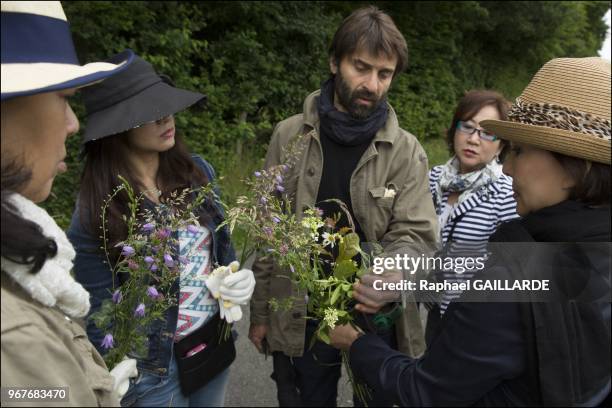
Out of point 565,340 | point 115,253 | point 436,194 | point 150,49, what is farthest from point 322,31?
point 565,340

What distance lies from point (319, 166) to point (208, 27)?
5.15 metres

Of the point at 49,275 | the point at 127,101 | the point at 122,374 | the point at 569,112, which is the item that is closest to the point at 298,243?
the point at 122,374

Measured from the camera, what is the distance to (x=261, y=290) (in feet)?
7.70

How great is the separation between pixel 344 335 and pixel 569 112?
3.37 feet

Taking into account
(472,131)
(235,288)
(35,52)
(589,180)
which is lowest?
(235,288)

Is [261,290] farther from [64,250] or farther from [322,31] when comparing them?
[322,31]

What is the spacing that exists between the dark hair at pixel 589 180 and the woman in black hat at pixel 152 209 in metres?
1.09

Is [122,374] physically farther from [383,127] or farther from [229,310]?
[383,127]

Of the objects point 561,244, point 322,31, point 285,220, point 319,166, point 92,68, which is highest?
point 92,68

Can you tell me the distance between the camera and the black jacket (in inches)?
47.2

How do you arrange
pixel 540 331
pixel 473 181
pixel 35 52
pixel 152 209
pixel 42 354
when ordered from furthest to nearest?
pixel 473 181 < pixel 152 209 < pixel 540 331 < pixel 35 52 < pixel 42 354

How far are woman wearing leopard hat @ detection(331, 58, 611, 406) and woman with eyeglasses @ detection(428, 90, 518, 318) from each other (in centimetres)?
98

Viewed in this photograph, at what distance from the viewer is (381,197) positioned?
2166 millimetres

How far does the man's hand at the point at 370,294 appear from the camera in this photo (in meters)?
1.66
